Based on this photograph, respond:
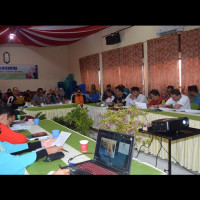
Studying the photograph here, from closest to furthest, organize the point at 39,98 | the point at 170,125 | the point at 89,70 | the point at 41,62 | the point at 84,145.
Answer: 1. the point at 84,145
2. the point at 170,125
3. the point at 39,98
4. the point at 89,70
5. the point at 41,62

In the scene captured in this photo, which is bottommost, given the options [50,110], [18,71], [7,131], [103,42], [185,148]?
[185,148]

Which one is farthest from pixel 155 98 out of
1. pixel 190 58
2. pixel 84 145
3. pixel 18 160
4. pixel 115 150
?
pixel 18 160

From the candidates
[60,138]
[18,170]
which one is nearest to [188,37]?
[60,138]

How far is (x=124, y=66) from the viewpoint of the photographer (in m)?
7.48

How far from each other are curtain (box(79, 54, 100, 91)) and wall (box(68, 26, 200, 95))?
0.27 m

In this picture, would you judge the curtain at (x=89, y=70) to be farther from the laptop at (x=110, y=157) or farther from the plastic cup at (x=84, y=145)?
the laptop at (x=110, y=157)

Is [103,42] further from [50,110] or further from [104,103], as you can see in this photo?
[50,110]

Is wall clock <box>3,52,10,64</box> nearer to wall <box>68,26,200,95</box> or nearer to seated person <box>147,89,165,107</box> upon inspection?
wall <box>68,26,200,95</box>

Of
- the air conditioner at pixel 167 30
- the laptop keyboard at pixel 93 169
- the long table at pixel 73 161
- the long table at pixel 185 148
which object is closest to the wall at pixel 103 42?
the air conditioner at pixel 167 30

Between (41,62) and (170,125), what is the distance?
10.2 meters

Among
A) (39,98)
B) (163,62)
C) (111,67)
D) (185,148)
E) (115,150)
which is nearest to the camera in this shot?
(115,150)

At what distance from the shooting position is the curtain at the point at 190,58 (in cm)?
507
